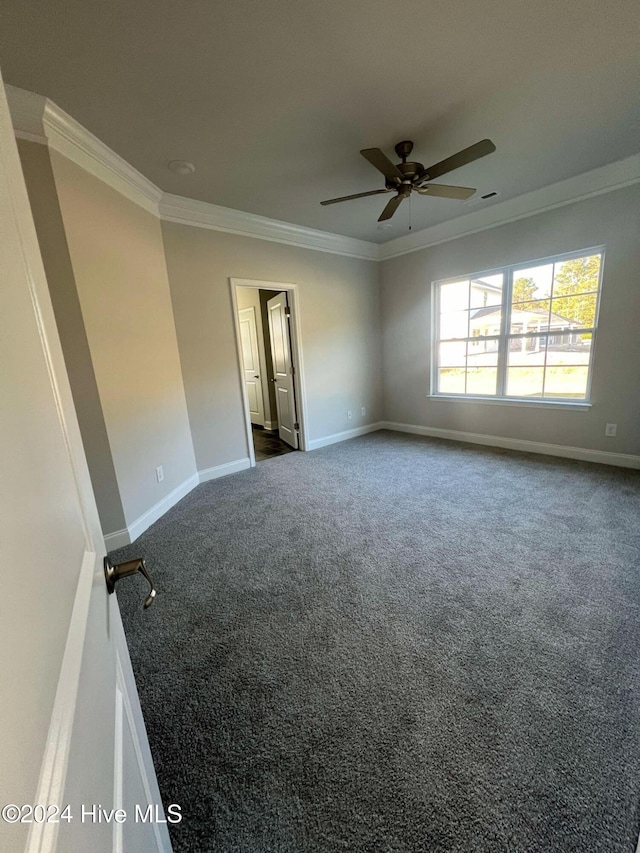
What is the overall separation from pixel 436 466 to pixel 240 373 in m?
2.38

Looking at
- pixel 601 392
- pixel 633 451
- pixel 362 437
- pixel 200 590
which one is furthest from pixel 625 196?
pixel 200 590

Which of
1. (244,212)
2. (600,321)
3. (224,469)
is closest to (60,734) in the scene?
(224,469)

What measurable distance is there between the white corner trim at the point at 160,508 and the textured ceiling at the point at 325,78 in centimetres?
265

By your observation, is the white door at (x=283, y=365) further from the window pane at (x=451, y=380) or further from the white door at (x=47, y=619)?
the white door at (x=47, y=619)

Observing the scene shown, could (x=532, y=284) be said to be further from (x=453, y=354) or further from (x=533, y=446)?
(x=533, y=446)

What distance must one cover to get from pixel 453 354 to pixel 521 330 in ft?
2.78

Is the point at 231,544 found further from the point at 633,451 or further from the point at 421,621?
the point at 633,451

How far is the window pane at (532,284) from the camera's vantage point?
11.7ft

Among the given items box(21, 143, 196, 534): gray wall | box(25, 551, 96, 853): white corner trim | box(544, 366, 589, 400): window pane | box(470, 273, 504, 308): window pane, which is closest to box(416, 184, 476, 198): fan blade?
box(470, 273, 504, 308): window pane

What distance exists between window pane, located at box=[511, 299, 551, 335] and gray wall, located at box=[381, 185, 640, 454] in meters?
0.48

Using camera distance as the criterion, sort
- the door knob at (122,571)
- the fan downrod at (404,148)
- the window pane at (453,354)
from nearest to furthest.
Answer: the door knob at (122,571), the fan downrod at (404,148), the window pane at (453,354)

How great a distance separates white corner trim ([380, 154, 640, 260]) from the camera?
2.93 meters

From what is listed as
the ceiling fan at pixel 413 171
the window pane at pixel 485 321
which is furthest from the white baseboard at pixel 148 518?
the window pane at pixel 485 321

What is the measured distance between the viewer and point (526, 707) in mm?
1263
